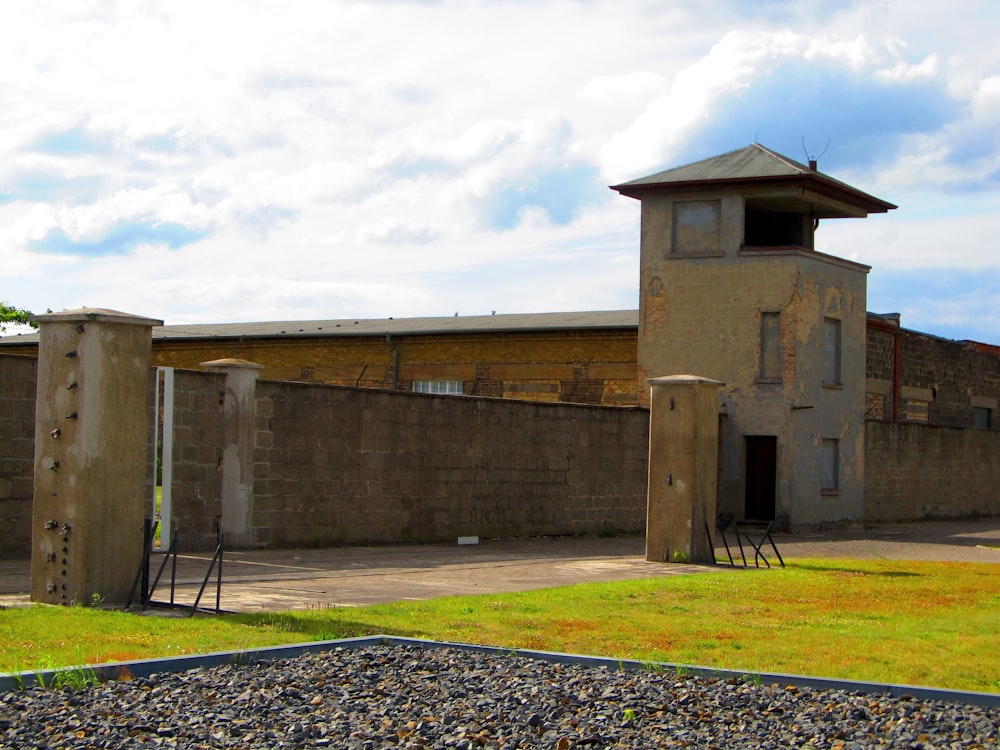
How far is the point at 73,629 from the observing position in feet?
30.7

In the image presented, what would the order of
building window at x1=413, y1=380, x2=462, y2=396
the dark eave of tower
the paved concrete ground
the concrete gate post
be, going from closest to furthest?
the paved concrete ground < the concrete gate post < the dark eave of tower < building window at x1=413, y1=380, x2=462, y2=396

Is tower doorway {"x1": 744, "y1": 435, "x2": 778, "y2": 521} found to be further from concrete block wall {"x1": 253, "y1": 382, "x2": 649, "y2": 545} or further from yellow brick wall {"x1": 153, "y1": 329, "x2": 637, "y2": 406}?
yellow brick wall {"x1": 153, "y1": 329, "x2": 637, "y2": 406}

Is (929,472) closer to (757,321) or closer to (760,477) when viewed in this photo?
(760,477)

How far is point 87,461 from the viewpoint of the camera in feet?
35.1

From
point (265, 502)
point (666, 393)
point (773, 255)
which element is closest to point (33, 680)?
point (265, 502)

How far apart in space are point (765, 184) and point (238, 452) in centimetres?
1450

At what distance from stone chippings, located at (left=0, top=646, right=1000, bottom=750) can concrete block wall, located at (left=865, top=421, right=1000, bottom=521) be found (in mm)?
25154

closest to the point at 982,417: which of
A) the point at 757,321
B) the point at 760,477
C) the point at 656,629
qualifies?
the point at 760,477

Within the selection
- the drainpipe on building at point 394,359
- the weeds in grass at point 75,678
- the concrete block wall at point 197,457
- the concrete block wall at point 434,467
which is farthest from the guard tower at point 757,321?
the weeds in grass at point 75,678

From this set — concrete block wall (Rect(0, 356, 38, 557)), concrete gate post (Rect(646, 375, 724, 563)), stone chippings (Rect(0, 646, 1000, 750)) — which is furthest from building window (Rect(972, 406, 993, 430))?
stone chippings (Rect(0, 646, 1000, 750))

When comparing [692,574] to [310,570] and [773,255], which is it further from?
[773,255]

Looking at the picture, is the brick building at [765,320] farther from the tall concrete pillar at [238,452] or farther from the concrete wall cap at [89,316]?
the concrete wall cap at [89,316]

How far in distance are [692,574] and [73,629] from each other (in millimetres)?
8674

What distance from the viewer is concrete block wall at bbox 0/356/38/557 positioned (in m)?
14.6
